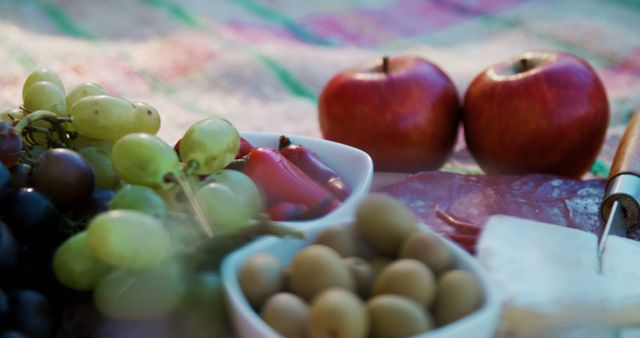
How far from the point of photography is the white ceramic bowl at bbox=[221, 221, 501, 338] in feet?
1.18

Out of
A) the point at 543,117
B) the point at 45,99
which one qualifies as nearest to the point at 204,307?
the point at 45,99

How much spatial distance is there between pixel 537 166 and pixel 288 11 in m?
0.81

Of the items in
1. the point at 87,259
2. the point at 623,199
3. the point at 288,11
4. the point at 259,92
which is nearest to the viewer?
the point at 87,259

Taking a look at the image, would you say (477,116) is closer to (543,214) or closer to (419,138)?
(419,138)

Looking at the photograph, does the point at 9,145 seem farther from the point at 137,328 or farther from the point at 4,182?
the point at 137,328

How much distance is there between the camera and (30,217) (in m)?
0.42

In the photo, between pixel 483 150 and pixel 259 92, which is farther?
pixel 259 92

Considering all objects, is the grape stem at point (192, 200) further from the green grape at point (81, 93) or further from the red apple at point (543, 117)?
the red apple at point (543, 117)

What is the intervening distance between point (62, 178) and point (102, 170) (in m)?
0.07

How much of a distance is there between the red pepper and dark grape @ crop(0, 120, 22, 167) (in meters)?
0.17

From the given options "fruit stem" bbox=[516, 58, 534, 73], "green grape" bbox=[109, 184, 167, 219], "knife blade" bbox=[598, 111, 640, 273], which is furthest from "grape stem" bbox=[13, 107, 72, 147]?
"fruit stem" bbox=[516, 58, 534, 73]

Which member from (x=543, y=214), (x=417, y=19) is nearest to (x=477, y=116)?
(x=543, y=214)

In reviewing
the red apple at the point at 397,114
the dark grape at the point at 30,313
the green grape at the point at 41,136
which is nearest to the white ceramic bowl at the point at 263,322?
the dark grape at the point at 30,313

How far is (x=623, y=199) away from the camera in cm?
64
